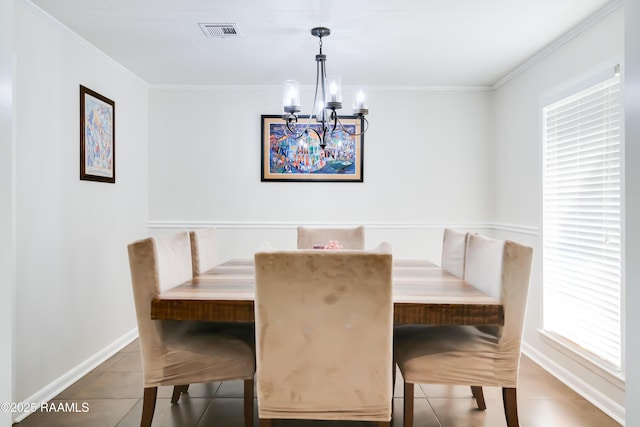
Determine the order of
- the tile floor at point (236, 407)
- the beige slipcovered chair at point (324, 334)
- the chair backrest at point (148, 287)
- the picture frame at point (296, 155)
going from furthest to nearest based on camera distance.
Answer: the picture frame at point (296, 155), the tile floor at point (236, 407), the chair backrest at point (148, 287), the beige slipcovered chair at point (324, 334)

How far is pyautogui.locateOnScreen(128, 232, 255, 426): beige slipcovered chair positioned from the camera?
190cm

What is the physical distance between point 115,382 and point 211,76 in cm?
264

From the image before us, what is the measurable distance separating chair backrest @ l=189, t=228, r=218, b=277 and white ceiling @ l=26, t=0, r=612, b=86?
1.37 meters

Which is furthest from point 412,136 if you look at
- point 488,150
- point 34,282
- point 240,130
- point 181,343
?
point 34,282

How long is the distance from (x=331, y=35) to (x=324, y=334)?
2096mm

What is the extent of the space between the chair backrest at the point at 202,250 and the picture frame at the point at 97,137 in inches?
38.7

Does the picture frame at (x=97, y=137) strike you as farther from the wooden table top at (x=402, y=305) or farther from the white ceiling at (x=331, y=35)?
the wooden table top at (x=402, y=305)

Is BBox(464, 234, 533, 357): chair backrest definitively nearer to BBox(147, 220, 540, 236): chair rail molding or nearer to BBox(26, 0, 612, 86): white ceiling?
BBox(26, 0, 612, 86): white ceiling

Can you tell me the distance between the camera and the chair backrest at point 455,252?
8.28 feet

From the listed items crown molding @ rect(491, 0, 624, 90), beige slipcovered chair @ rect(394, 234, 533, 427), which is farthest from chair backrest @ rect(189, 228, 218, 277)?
crown molding @ rect(491, 0, 624, 90)

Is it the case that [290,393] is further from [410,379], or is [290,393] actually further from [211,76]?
[211,76]

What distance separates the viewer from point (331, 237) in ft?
10.7

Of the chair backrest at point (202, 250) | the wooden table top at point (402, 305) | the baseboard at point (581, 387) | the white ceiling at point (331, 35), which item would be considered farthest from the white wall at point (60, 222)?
the baseboard at point (581, 387)

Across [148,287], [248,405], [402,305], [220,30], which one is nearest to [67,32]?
[220,30]
